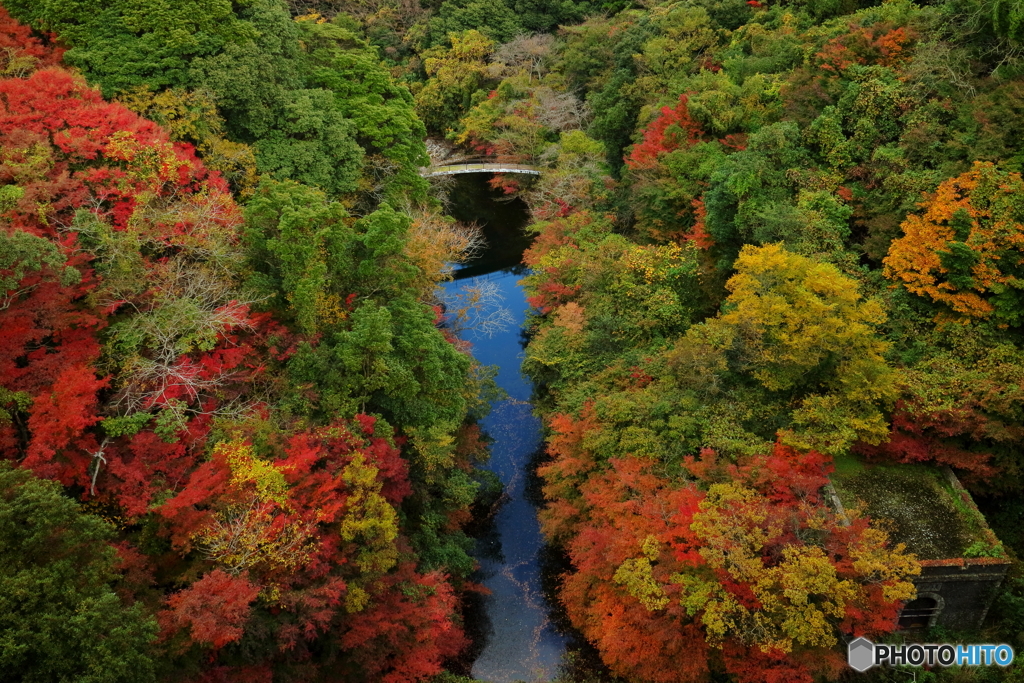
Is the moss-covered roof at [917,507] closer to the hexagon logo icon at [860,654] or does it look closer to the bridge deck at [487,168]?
the hexagon logo icon at [860,654]

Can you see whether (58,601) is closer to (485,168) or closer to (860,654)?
(860,654)

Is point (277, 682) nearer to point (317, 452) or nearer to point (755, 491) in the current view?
point (317, 452)

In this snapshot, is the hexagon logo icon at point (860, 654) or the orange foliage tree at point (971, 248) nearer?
the hexagon logo icon at point (860, 654)

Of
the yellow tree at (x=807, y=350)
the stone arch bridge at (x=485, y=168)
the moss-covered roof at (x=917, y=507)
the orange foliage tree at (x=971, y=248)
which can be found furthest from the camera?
the stone arch bridge at (x=485, y=168)

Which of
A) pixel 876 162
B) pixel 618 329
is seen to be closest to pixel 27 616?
pixel 618 329

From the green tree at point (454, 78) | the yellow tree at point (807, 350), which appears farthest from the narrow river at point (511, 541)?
the green tree at point (454, 78)

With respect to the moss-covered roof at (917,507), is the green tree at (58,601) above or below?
above

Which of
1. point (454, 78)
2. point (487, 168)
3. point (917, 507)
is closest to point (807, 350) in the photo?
point (917, 507)
